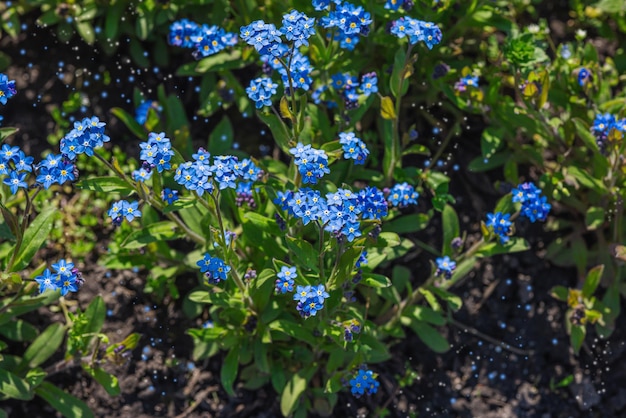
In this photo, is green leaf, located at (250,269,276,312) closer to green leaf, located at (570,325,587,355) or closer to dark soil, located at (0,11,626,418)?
dark soil, located at (0,11,626,418)

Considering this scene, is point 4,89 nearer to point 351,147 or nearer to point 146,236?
point 146,236

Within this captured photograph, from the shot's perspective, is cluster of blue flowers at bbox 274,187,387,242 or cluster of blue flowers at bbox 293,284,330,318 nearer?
cluster of blue flowers at bbox 274,187,387,242

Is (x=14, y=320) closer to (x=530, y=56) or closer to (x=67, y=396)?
(x=67, y=396)

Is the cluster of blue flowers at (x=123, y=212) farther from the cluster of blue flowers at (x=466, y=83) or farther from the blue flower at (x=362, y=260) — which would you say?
the cluster of blue flowers at (x=466, y=83)

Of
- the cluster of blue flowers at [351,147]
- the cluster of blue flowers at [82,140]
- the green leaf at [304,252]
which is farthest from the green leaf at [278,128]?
the cluster of blue flowers at [82,140]

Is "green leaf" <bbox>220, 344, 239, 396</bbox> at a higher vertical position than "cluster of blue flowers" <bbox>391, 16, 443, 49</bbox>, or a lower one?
lower

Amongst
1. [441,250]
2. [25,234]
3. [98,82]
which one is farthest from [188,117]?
[441,250]

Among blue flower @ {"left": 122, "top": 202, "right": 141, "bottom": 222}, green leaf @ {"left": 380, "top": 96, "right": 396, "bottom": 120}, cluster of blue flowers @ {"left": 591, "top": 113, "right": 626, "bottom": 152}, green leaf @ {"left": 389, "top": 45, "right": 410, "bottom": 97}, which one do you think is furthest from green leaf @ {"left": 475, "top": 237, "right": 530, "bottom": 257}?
blue flower @ {"left": 122, "top": 202, "right": 141, "bottom": 222}

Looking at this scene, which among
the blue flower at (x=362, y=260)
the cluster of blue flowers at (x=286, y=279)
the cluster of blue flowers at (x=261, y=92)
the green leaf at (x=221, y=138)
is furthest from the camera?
the green leaf at (x=221, y=138)
